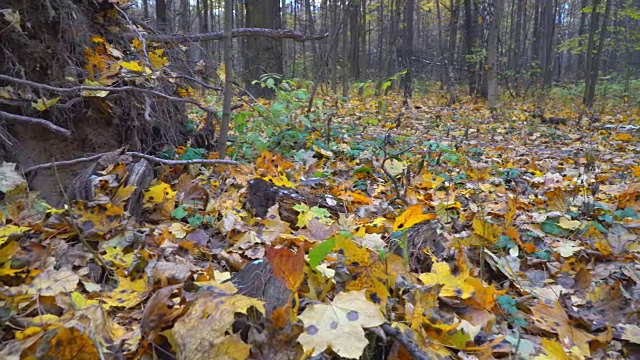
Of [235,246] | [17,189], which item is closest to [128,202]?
[17,189]

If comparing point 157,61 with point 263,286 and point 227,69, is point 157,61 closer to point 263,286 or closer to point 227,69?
point 227,69

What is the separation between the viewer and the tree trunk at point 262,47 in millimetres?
7512

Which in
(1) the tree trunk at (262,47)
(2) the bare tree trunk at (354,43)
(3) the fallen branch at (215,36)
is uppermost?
(2) the bare tree trunk at (354,43)

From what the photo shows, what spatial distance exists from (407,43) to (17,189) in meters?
11.7

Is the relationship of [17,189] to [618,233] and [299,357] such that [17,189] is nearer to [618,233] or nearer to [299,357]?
[299,357]

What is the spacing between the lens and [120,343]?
1.11m

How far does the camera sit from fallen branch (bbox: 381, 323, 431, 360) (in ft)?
3.82

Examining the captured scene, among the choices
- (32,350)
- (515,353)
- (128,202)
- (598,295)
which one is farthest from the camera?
(128,202)

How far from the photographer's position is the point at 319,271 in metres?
1.43

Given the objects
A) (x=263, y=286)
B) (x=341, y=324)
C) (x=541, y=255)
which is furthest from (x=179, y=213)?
(x=541, y=255)

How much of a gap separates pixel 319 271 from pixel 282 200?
1.02 m

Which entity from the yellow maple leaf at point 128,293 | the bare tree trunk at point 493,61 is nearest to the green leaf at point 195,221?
the yellow maple leaf at point 128,293

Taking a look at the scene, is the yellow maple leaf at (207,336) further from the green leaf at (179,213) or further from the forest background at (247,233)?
the green leaf at (179,213)

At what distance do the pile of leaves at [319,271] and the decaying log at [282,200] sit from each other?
0.22ft
